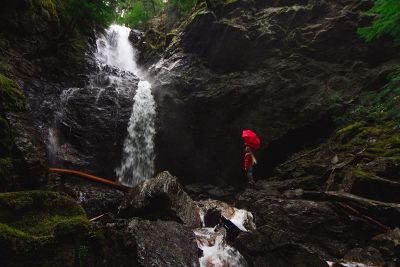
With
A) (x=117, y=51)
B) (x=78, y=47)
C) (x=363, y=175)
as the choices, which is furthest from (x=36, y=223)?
(x=117, y=51)

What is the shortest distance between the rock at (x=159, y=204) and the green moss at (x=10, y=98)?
388 centimetres

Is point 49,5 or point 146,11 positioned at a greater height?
point 146,11

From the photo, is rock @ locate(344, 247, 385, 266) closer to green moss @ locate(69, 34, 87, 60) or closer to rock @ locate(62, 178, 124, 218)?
→ rock @ locate(62, 178, 124, 218)

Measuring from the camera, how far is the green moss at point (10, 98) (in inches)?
290

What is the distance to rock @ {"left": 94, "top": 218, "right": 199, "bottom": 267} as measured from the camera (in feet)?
14.7

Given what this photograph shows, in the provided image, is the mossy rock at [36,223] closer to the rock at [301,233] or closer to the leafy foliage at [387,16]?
the rock at [301,233]

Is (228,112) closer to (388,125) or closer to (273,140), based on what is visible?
(273,140)

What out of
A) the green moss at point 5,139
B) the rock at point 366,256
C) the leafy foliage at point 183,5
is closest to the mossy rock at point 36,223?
the green moss at point 5,139

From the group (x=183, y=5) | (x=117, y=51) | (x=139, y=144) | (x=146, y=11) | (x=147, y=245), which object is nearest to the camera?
(x=147, y=245)

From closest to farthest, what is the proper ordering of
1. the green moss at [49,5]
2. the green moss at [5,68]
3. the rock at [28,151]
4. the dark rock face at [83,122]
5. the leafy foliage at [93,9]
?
the rock at [28,151] < the green moss at [5,68] < the dark rock face at [83,122] < the leafy foliage at [93,9] < the green moss at [49,5]

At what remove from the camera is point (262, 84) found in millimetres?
13508

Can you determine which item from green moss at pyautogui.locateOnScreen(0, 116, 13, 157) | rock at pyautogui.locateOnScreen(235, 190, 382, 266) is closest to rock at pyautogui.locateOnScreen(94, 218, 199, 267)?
rock at pyautogui.locateOnScreen(235, 190, 382, 266)

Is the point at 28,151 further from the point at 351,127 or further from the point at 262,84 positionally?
the point at 351,127

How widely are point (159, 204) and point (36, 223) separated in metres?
3.15
